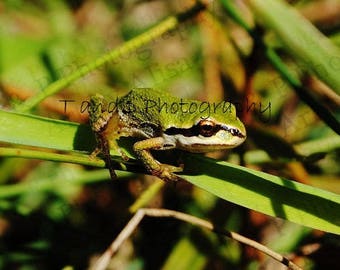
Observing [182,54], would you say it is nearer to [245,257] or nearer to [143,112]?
[143,112]

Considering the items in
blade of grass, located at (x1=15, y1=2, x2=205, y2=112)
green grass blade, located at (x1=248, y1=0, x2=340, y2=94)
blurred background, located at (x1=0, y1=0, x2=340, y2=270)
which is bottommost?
blurred background, located at (x1=0, y1=0, x2=340, y2=270)

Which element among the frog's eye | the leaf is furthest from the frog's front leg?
the frog's eye

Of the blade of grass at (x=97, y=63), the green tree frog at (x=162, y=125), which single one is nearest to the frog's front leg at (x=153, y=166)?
the green tree frog at (x=162, y=125)

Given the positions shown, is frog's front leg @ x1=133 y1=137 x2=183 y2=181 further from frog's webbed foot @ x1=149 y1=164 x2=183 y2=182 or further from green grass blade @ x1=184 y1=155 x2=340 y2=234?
green grass blade @ x1=184 y1=155 x2=340 y2=234

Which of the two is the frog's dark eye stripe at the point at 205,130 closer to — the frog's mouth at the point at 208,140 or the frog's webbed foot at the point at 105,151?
the frog's mouth at the point at 208,140

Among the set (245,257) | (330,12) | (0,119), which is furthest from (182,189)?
(330,12)

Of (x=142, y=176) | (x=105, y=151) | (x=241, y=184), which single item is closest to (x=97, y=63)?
(x=105, y=151)
